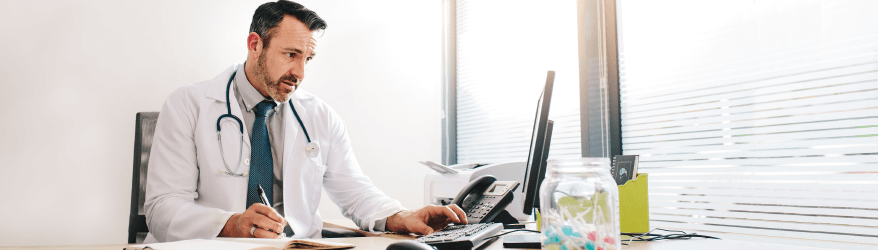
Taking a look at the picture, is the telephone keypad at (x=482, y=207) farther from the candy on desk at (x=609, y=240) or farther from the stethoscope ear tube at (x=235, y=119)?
the stethoscope ear tube at (x=235, y=119)

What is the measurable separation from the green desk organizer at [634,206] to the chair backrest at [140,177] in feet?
4.47

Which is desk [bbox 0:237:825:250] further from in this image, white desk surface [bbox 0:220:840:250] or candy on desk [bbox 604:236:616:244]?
candy on desk [bbox 604:236:616:244]

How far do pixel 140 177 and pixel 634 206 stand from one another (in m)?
1.42

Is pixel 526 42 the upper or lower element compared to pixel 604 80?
upper

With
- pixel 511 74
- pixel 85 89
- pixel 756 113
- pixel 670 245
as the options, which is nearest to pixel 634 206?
pixel 670 245

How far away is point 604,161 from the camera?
65cm

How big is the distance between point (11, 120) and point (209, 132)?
3.07 ft

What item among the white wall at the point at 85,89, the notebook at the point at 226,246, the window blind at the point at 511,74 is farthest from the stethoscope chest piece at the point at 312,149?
the window blind at the point at 511,74

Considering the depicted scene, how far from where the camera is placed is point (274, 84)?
1.55 metres

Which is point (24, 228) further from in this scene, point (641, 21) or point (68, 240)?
point (641, 21)

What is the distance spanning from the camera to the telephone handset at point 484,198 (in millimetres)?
1259

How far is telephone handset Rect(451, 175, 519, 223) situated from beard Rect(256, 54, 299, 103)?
0.67 m

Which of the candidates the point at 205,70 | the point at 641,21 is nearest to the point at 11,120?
the point at 205,70

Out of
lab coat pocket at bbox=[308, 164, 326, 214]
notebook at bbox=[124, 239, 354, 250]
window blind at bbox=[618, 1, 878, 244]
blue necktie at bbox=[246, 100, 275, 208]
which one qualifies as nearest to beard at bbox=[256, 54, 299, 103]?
blue necktie at bbox=[246, 100, 275, 208]
